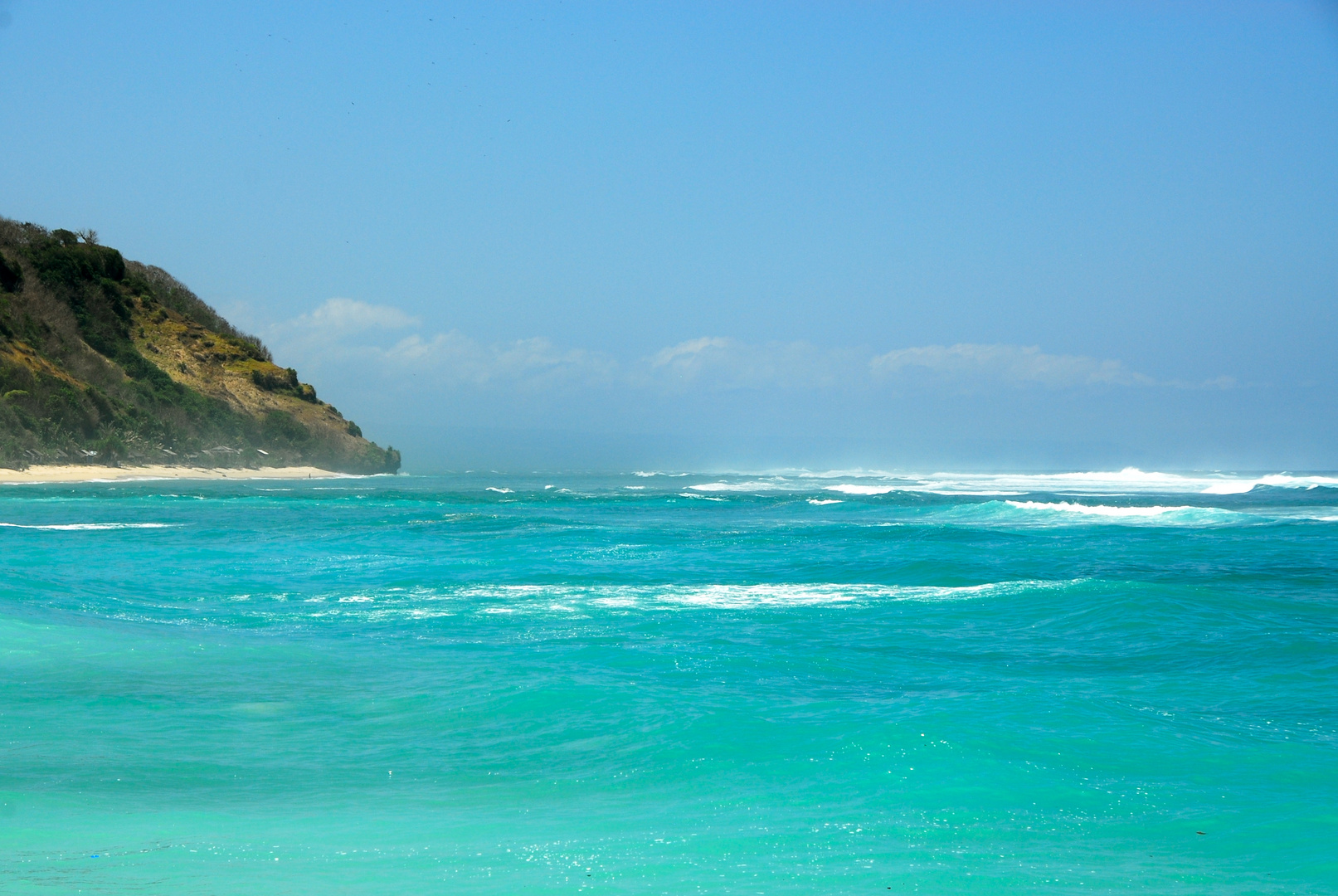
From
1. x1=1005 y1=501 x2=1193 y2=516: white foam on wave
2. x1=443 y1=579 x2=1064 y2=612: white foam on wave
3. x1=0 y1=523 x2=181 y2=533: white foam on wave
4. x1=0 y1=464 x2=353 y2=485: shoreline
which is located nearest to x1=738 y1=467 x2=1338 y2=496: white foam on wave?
x1=1005 y1=501 x2=1193 y2=516: white foam on wave

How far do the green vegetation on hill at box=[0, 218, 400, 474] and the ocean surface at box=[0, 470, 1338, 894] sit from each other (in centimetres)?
3506

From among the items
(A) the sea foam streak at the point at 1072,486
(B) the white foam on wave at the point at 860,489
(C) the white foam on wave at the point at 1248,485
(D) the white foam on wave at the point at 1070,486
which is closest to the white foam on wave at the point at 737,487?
(D) the white foam on wave at the point at 1070,486

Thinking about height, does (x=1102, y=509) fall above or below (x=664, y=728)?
above

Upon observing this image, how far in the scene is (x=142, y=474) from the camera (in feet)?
172

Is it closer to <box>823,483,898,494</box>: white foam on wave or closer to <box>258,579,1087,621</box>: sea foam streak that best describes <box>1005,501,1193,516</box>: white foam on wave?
<box>823,483,898,494</box>: white foam on wave

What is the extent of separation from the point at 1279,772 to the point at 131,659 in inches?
391

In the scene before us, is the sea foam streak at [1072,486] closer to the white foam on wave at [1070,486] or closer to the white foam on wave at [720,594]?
the white foam on wave at [1070,486]

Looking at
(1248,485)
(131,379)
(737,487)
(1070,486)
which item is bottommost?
(737,487)

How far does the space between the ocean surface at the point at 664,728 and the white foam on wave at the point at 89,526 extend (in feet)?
16.5

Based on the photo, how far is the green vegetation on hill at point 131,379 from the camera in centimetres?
4916

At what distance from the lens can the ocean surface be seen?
5.27 meters

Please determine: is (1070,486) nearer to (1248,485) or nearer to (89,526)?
(1248,485)

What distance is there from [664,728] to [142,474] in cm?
5218

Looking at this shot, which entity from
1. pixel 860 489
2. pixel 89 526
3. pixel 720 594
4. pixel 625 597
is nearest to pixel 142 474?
pixel 89 526
